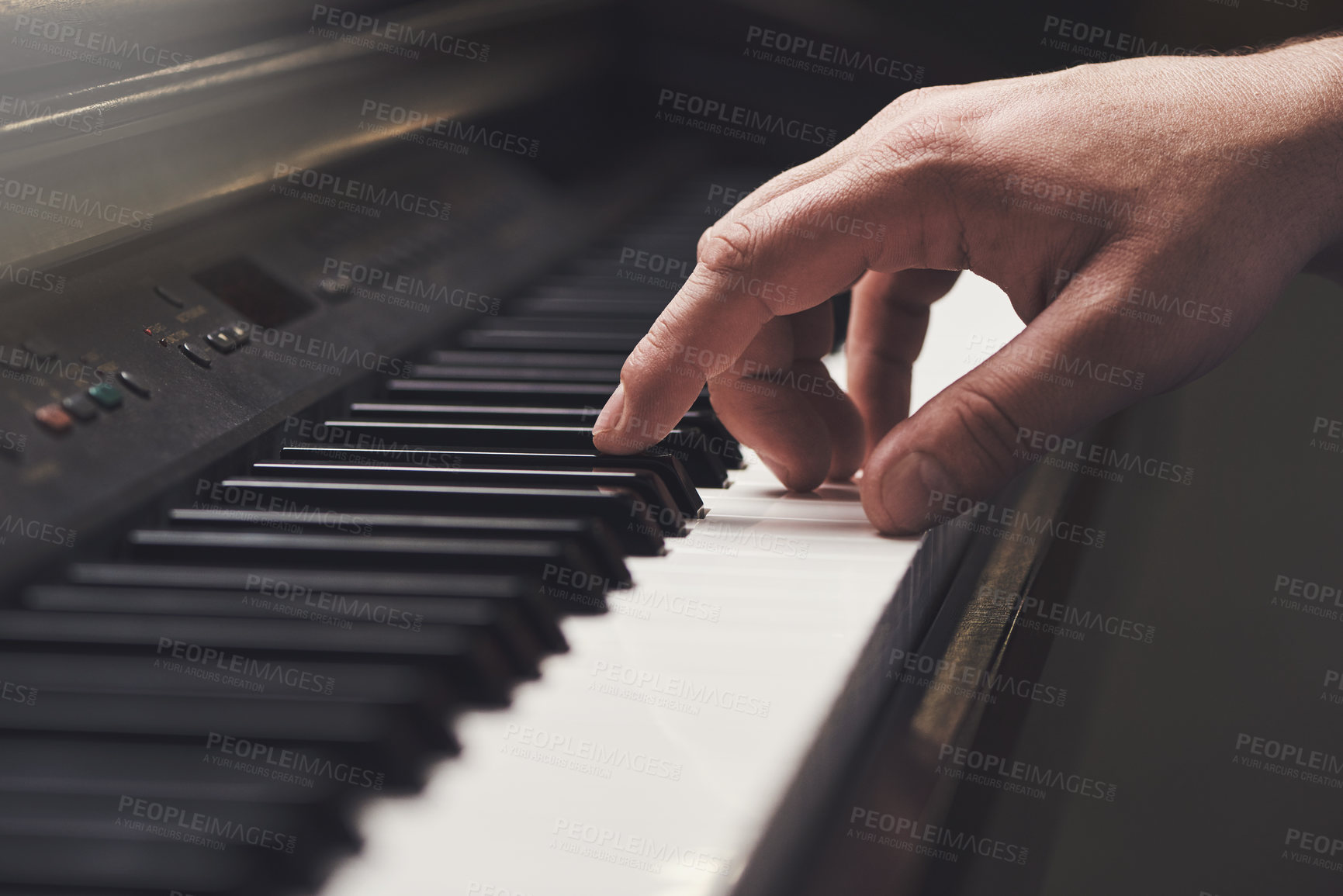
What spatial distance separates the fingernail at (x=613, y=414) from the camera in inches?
35.1

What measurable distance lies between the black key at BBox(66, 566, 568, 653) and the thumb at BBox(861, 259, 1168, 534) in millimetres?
310

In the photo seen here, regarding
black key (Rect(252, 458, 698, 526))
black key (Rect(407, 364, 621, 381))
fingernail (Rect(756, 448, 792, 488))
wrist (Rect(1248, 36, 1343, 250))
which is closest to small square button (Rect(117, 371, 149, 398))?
black key (Rect(252, 458, 698, 526))

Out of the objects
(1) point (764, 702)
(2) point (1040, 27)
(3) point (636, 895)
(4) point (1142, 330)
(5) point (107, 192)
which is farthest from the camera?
(2) point (1040, 27)

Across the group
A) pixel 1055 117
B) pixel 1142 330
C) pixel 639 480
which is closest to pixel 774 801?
pixel 639 480

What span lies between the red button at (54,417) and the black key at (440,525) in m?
0.10

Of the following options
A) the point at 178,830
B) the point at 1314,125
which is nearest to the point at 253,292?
the point at 178,830

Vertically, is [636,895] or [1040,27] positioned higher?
[1040,27]

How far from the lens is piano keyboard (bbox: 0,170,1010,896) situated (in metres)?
0.46

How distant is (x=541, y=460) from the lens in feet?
2.94

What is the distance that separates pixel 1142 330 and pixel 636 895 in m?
0.61

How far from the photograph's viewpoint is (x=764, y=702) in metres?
0.56

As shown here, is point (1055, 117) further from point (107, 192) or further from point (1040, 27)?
point (1040, 27)

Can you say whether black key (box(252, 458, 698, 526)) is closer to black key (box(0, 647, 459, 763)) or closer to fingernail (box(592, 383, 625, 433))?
fingernail (box(592, 383, 625, 433))

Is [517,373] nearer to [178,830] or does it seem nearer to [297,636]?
[297,636]
